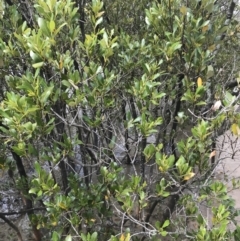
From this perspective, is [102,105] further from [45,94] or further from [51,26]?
[51,26]

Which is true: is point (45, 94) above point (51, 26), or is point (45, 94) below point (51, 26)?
below

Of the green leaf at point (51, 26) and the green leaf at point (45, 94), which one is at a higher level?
the green leaf at point (51, 26)

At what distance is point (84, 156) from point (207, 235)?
125cm

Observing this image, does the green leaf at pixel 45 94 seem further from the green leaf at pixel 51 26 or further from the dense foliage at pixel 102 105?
the green leaf at pixel 51 26

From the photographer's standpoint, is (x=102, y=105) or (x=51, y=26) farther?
(x=102, y=105)

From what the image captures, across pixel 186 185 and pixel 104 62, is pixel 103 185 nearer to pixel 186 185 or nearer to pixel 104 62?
pixel 186 185

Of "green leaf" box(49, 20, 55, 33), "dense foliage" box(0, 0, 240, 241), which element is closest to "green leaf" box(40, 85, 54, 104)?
"dense foliage" box(0, 0, 240, 241)

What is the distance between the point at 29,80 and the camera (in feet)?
7.00

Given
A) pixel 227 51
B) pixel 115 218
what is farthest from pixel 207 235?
pixel 227 51

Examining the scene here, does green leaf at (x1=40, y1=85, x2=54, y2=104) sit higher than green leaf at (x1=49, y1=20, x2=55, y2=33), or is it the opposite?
green leaf at (x1=49, y1=20, x2=55, y2=33)

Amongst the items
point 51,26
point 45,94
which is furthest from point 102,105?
point 51,26

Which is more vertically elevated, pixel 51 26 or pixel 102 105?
pixel 51 26

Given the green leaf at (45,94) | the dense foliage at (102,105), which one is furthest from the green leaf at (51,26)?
the green leaf at (45,94)

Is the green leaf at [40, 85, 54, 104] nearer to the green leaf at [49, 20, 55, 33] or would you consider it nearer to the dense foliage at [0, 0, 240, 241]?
the dense foliage at [0, 0, 240, 241]
